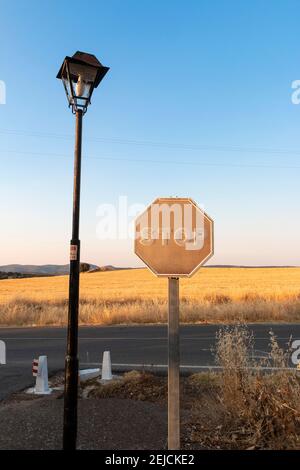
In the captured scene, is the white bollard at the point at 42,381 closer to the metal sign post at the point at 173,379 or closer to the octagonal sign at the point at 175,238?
the metal sign post at the point at 173,379

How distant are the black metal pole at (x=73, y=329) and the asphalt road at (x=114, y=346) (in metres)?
3.01

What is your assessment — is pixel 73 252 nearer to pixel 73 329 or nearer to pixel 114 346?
pixel 73 329

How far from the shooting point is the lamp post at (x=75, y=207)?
4613mm

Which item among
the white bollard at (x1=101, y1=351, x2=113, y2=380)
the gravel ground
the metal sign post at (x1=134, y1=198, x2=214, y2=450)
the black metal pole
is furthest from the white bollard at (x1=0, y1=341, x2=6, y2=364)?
the metal sign post at (x1=134, y1=198, x2=214, y2=450)

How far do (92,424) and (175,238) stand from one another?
256cm

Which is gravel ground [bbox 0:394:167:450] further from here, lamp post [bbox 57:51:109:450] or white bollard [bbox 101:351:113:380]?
white bollard [bbox 101:351:113:380]

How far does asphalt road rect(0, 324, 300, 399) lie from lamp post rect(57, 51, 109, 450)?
303cm

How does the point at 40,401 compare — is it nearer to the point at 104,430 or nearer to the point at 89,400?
the point at 89,400

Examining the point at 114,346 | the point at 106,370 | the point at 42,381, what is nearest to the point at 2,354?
the point at 114,346

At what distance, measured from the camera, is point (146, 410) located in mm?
5770

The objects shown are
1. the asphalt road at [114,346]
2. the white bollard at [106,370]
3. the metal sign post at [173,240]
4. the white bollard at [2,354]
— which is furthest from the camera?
the white bollard at [2,354]

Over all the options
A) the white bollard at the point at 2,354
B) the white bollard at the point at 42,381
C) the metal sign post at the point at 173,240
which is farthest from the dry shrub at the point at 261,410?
the white bollard at the point at 2,354

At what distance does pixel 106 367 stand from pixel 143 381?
3.11ft

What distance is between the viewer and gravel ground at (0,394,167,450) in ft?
15.6
